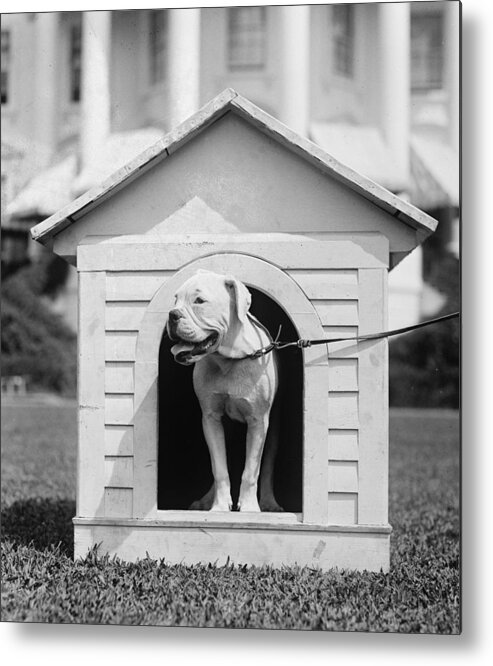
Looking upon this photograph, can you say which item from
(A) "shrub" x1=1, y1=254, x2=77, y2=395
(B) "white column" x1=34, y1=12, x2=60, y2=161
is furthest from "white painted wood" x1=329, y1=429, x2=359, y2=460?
(A) "shrub" x1=1, y1=254, x2=77, y2=395

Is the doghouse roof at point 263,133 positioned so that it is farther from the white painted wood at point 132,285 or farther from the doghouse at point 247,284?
the white painted wood at point 132,285

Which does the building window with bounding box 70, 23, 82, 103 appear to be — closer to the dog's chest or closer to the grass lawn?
the dog's chest

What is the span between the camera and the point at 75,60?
6.37 metres

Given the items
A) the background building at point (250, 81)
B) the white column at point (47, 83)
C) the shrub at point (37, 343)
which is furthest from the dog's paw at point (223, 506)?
the shrub at point (37, 343)

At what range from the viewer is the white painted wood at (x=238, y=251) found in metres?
4.27

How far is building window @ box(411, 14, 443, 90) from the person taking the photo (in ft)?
17.3

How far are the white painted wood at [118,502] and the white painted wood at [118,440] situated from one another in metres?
0.15

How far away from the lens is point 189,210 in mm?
4340

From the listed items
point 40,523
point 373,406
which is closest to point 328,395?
point 373,406

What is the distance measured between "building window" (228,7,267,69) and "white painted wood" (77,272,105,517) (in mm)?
1867

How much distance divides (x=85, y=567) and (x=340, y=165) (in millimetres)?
1945

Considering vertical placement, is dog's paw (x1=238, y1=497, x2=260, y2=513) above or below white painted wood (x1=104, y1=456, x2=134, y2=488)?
below

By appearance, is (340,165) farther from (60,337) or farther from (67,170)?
(60,337)

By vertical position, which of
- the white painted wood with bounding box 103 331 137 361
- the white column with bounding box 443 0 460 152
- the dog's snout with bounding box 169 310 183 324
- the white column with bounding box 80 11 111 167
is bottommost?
the white painted wood with bounding box 103 331 137 361
